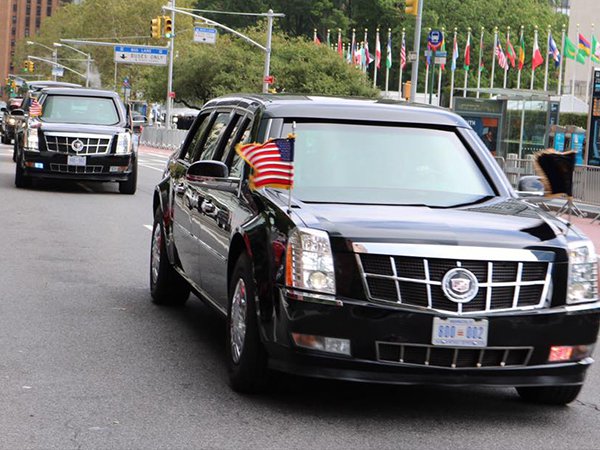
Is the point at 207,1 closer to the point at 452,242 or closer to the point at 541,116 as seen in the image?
the point at 541,116

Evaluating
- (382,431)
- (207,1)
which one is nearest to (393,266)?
(382,431)

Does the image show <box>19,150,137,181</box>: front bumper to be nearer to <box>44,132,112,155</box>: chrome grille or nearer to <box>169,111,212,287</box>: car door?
<box>44,132,112,155</box>: chrome grille

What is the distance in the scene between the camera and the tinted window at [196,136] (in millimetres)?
9648

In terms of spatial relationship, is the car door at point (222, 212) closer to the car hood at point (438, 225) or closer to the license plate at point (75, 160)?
the car hood at point (438, 225)

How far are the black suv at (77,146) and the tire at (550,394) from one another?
16761 millimetres

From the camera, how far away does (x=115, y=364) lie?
7.79 meters

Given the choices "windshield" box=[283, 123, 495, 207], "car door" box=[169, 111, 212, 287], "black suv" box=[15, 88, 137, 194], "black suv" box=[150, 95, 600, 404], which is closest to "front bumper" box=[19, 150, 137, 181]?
"black suv" box=[15, 88, 137, 194]

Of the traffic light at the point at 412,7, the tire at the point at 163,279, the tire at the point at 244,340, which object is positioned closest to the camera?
the tire at the point at 244,340

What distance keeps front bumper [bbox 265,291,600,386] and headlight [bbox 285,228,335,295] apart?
0.33ft

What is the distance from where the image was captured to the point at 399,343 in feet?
20.5

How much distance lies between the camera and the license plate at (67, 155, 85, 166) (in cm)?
2297

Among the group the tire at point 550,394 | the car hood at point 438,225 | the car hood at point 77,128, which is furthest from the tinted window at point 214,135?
the car hood at point 77,128

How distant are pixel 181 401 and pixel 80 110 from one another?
17906 millimetres

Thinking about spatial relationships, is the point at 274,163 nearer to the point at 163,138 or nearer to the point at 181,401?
the point at 181,401
